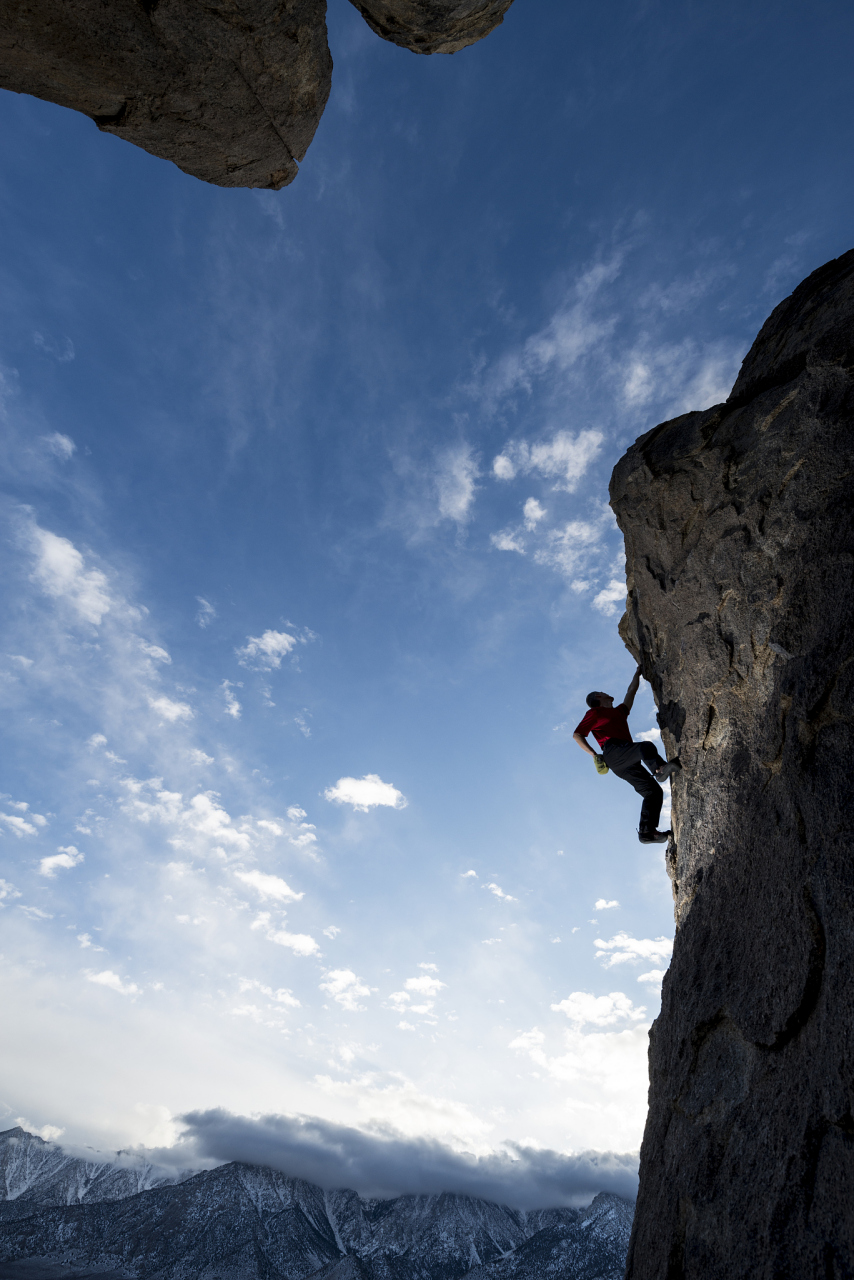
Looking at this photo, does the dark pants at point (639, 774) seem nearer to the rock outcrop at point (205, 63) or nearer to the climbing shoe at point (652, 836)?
the climbing shoe at point (652, 836)

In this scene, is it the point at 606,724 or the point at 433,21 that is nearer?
the point at 433,21

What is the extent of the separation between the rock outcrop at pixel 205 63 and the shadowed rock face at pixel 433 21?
0.06ft

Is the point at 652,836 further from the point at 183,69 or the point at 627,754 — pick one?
the point at 183,69

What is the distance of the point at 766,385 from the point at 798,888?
6.75 meters

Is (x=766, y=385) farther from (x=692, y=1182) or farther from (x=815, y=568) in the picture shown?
(x=692, y=1182)

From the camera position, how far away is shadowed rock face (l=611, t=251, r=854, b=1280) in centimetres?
476

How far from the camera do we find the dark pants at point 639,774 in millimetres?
10133

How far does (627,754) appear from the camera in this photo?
10.2m

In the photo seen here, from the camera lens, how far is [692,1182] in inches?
215

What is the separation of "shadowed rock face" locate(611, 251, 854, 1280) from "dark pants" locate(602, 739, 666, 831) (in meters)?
0.80

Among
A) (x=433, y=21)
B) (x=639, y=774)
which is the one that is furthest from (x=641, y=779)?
(x=433, y=21)

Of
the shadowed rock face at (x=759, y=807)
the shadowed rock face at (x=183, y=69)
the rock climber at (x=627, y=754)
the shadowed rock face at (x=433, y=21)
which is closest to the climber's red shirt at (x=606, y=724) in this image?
the rock climber at (x=627, y=754)

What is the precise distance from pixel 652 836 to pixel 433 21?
1323 cm

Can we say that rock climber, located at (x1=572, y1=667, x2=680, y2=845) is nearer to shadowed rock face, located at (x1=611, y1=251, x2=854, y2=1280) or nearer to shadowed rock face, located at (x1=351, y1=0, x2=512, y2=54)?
shadowed rock face, located at (x1=611, y1=251, x2=854, y2=1280)
